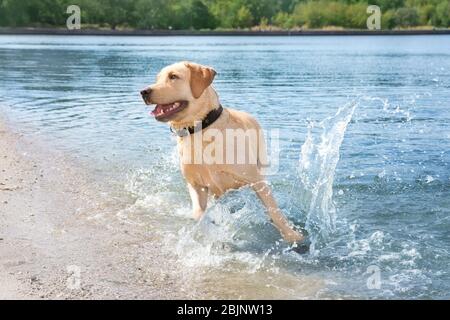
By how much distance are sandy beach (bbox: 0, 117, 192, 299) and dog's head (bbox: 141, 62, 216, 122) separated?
4.84ft

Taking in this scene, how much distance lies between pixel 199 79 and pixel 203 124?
45 cm

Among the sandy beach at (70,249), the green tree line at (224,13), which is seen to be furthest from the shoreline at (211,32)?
the sandy beach at (70,249)

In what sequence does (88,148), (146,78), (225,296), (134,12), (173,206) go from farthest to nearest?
1. (134,12)
2. (146,78)
3. (88,148)
4. (173,206)
5. (225,296)

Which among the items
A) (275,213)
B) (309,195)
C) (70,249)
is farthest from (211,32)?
(70,249)

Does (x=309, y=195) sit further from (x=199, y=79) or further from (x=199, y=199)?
(x=199, y=79)

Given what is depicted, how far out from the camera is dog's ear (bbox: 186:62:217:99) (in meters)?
6.45

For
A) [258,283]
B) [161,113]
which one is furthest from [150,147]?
[258,283]

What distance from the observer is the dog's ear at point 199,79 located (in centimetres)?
645

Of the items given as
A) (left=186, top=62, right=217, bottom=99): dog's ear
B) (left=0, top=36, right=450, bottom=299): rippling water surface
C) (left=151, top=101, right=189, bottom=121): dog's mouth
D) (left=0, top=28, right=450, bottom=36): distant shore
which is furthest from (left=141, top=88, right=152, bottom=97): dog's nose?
(left=0, top=28, right=450, bottom=36): distant shore

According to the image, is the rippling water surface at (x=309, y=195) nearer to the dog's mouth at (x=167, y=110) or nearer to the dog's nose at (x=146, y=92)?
the dog's mouth at (x=167, y=110)

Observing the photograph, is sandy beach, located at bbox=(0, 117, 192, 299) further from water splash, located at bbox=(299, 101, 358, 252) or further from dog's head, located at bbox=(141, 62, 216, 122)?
water splash, located at bbox=(299, 101, 358, 252)
